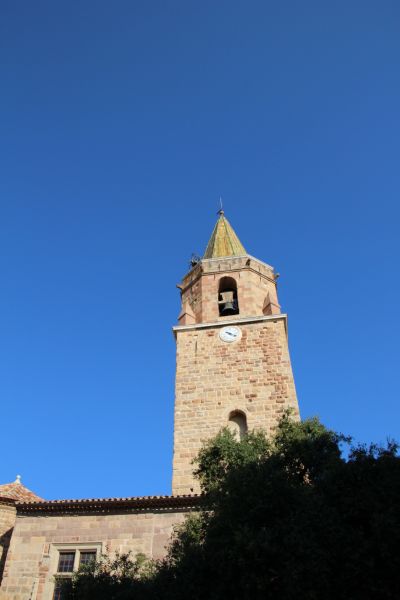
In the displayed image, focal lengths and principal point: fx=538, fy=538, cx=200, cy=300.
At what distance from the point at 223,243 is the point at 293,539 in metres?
20.0

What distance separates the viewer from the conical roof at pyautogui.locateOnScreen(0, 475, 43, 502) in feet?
61.6

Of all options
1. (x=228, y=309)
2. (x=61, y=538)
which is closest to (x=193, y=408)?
(x=228, y=309)

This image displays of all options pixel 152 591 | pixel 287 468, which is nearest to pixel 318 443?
pixel 287 468

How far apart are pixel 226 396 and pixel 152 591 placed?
34.7 ft

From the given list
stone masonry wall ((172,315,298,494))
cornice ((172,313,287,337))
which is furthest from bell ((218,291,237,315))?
stone masonry wall ((172,315,298,494))

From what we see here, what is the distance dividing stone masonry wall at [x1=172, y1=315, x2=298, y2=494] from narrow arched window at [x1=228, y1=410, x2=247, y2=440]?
0.71ft

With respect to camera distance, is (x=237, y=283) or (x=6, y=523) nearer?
(x=6, y=523)

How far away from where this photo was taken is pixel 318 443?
1222 cm

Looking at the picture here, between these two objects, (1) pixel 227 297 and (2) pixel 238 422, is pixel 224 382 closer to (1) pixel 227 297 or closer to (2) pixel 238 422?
(2) pixel 238 422

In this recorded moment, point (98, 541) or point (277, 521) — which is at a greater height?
point (98, 541)

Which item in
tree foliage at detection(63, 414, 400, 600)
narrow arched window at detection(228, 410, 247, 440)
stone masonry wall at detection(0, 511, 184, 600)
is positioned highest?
narrow arched window at detection(228, 410, 247, 440)

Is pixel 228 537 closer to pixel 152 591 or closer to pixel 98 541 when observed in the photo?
pixel 152 591

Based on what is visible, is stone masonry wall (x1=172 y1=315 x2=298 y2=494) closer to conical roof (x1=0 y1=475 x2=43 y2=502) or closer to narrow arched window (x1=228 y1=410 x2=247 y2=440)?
narrow arched window (x1=228 y1=410 x2=247 y2=440)

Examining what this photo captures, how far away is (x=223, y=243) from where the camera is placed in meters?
27.8
